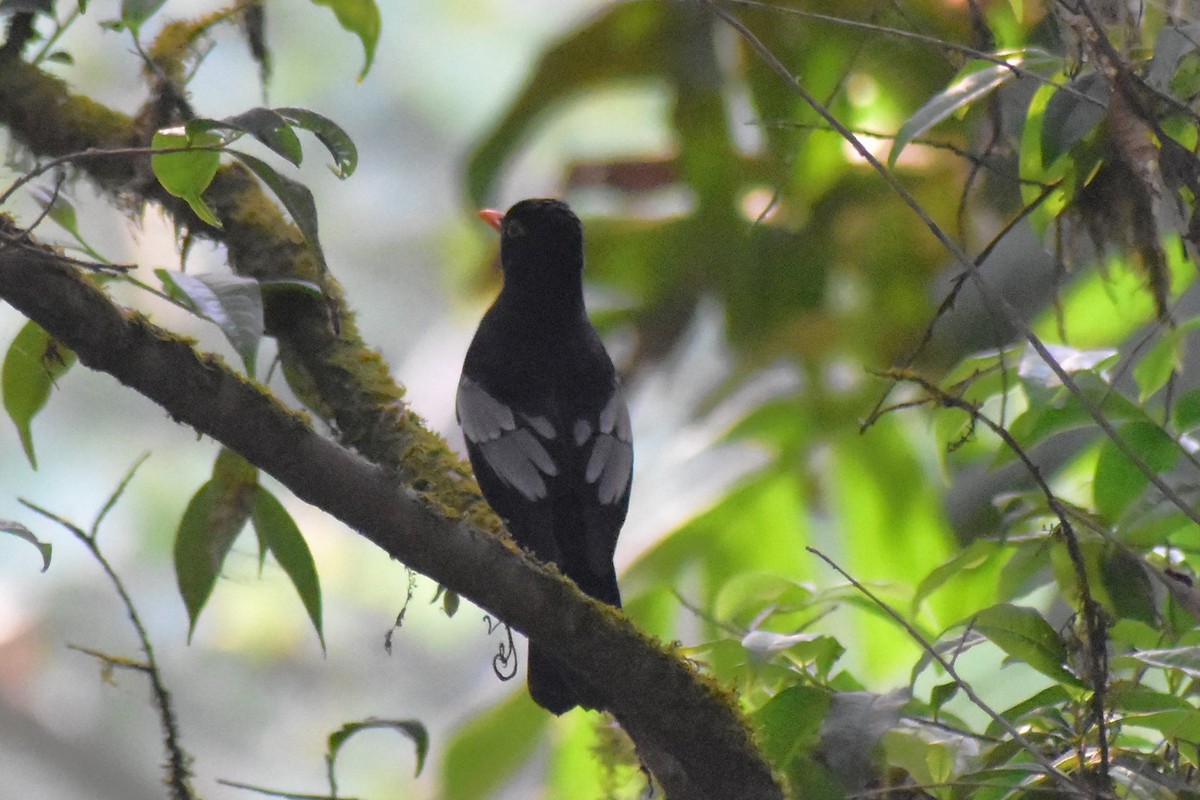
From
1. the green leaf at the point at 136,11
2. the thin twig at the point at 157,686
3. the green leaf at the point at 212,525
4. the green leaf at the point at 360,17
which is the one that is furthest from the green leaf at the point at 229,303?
the green leaf at the point at 360,17

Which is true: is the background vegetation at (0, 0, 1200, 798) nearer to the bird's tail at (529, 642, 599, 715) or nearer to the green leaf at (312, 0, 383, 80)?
the green leaf at (312, 0, 383, 80)

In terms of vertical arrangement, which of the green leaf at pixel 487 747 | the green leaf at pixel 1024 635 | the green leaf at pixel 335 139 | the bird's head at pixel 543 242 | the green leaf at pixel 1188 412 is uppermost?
the bird's head at pixel 543 242

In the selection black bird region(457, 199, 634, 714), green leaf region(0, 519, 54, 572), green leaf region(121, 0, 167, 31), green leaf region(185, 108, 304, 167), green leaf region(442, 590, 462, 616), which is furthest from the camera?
black bird region(457, 199, 634, 714)

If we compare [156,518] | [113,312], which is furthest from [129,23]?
[156,518]

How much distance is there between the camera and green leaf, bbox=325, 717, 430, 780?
1431 millimetres

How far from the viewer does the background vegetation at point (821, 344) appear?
138 centimetres

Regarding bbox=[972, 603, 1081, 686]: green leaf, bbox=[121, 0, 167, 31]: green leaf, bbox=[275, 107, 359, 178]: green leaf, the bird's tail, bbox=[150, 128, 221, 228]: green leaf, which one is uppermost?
bbox=[121, 0, 167, 31]: green leaf

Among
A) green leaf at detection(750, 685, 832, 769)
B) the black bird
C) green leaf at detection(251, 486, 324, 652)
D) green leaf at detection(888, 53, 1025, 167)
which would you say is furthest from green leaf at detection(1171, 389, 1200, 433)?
green leaf at detection(251, 486, 324, 652)

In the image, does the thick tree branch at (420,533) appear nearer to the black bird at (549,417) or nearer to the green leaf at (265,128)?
the green leaf at (265,128)

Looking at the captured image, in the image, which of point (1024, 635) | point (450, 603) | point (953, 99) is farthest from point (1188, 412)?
point (450, 603)

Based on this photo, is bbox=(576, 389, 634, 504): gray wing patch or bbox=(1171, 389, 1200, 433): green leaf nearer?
bbox=(1171, 389, 1200, 433): green leaf

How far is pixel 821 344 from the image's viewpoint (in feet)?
9.11

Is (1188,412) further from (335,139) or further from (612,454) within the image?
(335,139)

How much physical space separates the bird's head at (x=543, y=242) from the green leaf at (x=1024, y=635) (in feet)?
4.07
